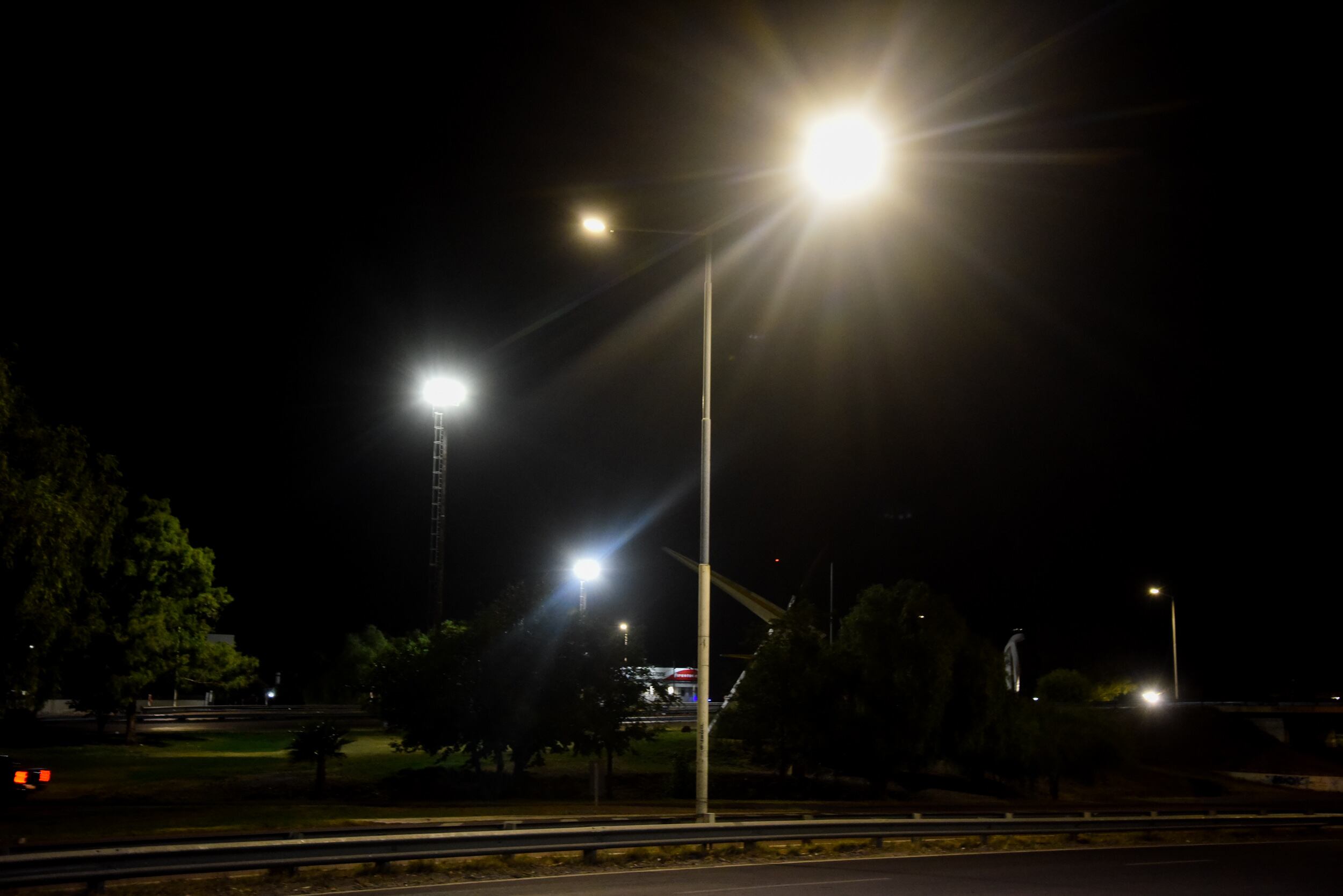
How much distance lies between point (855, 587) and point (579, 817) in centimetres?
6331

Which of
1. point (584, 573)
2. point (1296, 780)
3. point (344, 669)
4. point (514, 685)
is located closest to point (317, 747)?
point (514, 685)

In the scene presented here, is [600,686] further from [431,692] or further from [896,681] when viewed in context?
[896,681]

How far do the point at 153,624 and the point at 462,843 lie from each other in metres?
34.7

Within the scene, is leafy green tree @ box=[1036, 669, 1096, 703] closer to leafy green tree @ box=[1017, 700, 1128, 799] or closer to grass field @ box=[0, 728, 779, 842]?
leafy green tree @ box=[1017, 700, 1128, 799]

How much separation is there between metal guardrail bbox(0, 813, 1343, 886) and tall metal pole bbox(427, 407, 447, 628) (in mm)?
22005

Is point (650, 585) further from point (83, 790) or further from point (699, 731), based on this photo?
point (699, 731)

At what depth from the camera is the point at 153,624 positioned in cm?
4391

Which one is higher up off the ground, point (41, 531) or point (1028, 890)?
point (41, 531)

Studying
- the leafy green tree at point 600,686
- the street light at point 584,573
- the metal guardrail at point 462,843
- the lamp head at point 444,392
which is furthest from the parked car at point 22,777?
the lamp head at point 444,392

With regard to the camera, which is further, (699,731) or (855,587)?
(855,587)

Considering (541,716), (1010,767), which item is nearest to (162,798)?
(541,716)

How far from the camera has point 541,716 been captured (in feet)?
110

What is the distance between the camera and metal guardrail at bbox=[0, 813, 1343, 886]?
12.1 metres

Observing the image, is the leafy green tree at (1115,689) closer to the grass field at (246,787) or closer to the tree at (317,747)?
the grass field at (246,787)
